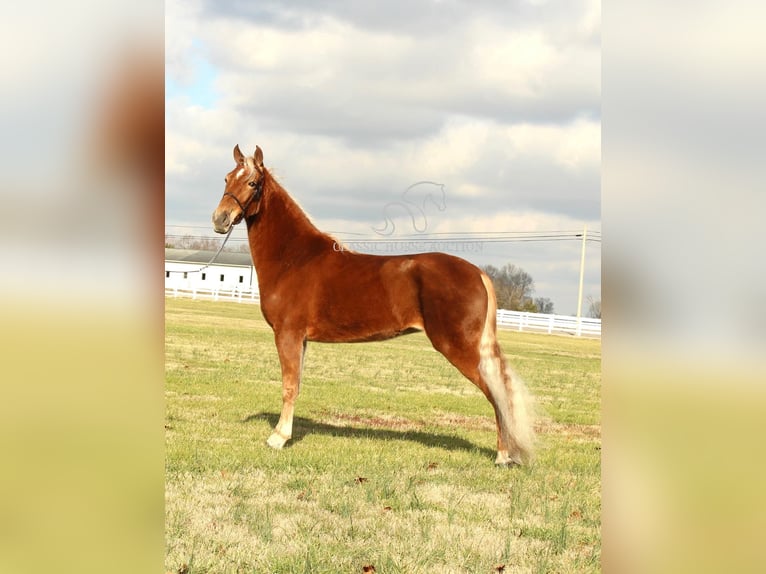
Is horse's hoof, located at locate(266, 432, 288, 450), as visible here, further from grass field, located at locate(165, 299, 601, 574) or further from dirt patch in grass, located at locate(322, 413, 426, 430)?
dirt patch in grass, located at locate(322, 413, 426, 430)

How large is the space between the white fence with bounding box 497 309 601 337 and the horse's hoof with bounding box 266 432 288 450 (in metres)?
16.6

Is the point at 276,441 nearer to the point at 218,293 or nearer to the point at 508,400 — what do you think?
the point at 508,400

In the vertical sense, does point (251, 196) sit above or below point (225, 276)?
above

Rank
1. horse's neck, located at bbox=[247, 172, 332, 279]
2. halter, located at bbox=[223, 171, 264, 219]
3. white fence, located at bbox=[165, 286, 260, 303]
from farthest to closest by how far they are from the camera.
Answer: white fence, located at bbox=[165, 286, 260, 303] → horse's neck, located at bbox=[247, 172, 332, 279] → halter, located at bbox=[223, 171, 264, 219]

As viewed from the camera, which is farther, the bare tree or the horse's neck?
the bare tree

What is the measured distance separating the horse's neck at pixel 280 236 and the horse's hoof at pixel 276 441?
1.39 m

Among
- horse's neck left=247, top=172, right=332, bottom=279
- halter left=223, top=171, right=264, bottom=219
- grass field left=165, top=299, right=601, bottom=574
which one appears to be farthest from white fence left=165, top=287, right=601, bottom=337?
halter left=223, top=171, right=264, bottom=219

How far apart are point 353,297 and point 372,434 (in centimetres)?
159

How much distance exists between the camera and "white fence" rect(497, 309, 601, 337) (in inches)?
867

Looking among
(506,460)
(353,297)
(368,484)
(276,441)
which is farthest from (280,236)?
(506,460)

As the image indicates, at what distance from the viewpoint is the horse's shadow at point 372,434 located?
6383 mm

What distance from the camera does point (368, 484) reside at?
4.86 metres
